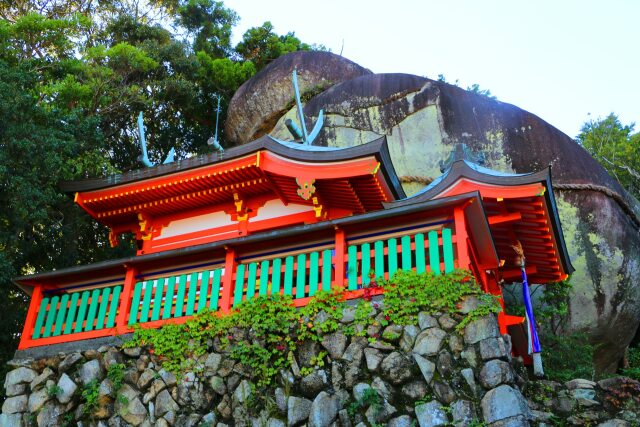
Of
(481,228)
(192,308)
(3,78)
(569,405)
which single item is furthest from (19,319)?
(569,405)

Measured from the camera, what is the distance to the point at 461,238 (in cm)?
875

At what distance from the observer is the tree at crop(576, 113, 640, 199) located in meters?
23.2

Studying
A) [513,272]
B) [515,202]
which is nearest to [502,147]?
[513,272]

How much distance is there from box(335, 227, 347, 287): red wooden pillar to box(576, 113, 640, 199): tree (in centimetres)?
1595

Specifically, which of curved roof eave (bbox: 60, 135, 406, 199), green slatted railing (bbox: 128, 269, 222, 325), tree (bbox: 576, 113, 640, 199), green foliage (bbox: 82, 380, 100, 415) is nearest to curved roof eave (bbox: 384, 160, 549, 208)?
curved roof eave (bbox: 60, 135, 406, 199)

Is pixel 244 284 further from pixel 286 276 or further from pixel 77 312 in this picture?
pixel 77 312

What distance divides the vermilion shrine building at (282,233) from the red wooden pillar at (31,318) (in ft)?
0.06

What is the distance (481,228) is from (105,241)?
14042 millimetres

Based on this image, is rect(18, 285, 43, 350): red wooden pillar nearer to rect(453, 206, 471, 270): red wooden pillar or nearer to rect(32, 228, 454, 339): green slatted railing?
rect(32, 228, 454, 339): green slatted railing

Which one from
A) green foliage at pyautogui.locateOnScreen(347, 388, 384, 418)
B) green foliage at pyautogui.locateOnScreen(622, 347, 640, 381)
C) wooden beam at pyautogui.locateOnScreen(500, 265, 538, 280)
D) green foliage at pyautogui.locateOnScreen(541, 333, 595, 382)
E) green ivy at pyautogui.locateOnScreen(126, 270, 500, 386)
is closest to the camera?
green foliage at pyautogui.locateOnScreen(347, 388, 384, 418)

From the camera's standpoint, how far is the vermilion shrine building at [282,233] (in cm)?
921

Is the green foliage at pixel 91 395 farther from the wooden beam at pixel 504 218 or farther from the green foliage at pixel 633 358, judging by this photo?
the green foliage at pixel 633 358

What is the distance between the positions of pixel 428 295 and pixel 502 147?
10.1 m

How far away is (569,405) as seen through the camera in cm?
848
